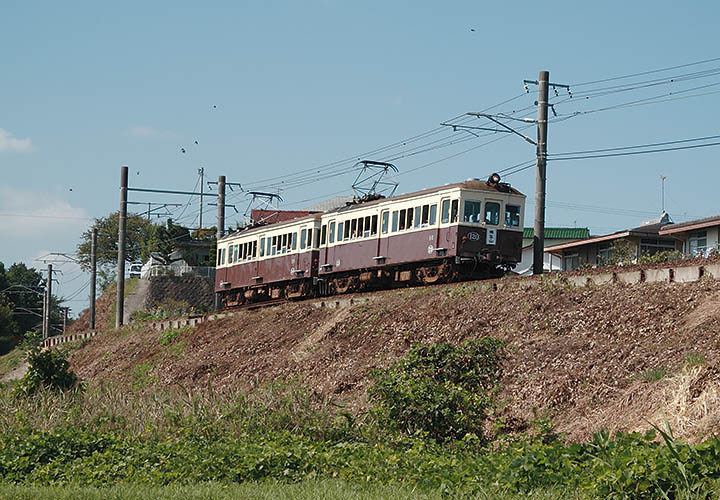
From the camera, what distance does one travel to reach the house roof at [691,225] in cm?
3288

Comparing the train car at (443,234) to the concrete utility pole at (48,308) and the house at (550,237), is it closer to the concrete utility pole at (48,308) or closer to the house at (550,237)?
the house at (550,237)

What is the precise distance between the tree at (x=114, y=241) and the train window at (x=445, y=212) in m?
60.9

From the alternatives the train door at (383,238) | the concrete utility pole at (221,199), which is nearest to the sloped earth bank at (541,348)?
the train door at (383,238)

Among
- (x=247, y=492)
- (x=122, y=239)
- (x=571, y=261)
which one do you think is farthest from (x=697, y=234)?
(x=247, y=492)

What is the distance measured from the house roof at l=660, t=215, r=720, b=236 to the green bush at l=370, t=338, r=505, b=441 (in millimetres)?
20628

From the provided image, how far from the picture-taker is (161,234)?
76562 millimetres

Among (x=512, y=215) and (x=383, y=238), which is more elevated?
(x=512, y=215)

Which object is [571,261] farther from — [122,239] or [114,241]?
[114,241]

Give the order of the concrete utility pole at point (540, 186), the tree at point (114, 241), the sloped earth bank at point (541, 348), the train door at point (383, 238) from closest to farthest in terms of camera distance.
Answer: the sloped earth bank at point (541, 348) → the concrete utility pole at point (540, 186) → the train door at point (383, 238) → the tree at point (114, 241)

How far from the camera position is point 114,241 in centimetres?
8619

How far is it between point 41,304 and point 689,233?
248 feet

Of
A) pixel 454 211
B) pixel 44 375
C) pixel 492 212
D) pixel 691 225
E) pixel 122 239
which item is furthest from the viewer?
pixel 122 239

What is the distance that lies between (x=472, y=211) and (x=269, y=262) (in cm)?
1276

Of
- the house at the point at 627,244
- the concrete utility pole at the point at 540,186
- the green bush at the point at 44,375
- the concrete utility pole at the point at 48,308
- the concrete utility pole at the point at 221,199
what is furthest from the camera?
the concrete utility pole at the point at 48,308
